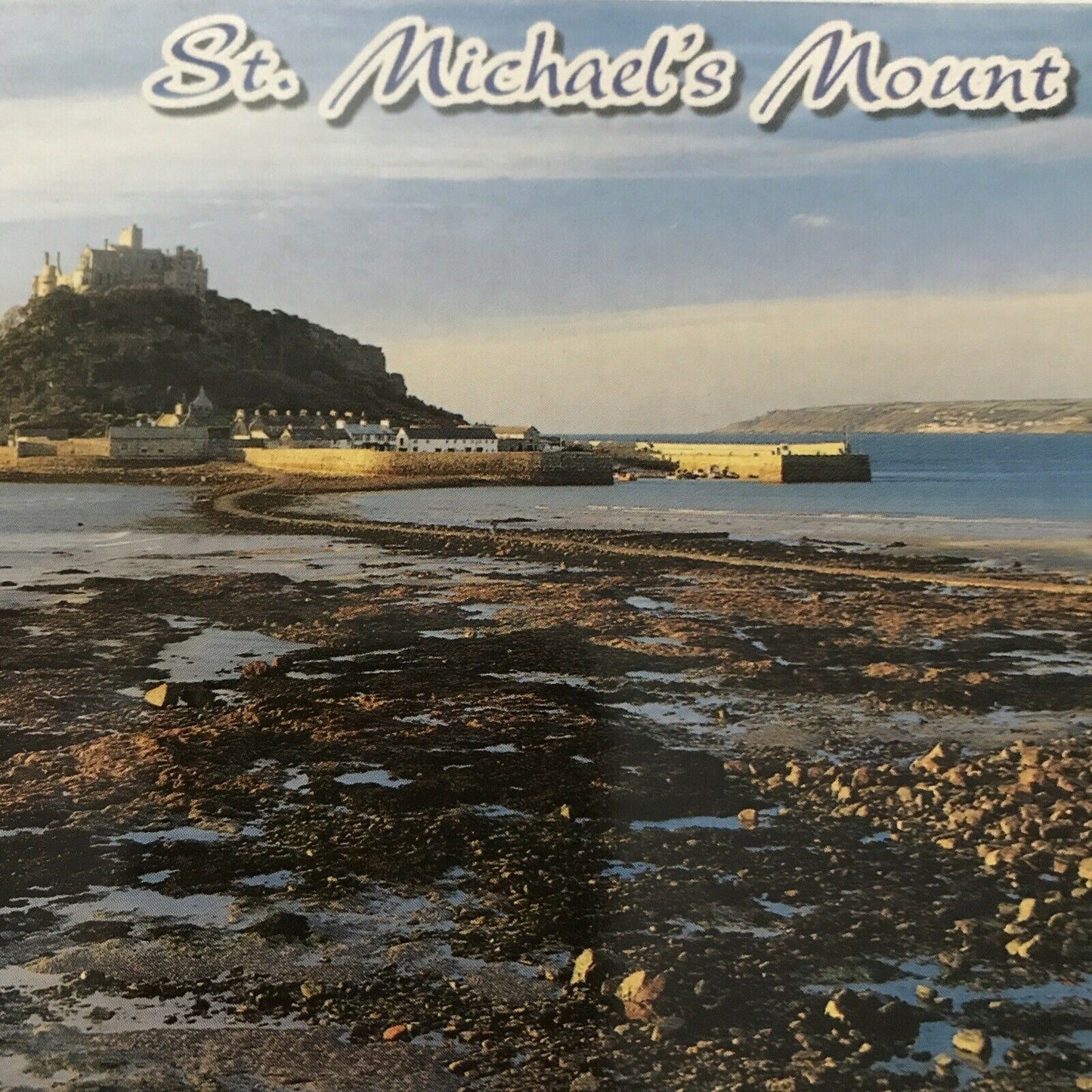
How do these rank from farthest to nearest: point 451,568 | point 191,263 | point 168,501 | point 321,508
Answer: point 191,263 < point 168,501 < point 321,508 < point 451,568

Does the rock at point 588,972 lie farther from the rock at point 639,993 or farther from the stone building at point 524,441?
the stone building at point 524,441

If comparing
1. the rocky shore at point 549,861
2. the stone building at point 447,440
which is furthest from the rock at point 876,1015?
the stone building at point 447,440

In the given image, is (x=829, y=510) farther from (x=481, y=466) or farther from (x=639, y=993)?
(x=639, y=993)

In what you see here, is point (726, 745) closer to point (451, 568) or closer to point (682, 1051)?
point (682, 1051)

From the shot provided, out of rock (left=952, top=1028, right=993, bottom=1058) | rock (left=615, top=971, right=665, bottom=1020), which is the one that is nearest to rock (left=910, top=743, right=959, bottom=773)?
rock (left=952, top=1028, right=993, bottom=1058)

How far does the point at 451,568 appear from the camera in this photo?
20.8 m

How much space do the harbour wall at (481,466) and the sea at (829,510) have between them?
1435 mm

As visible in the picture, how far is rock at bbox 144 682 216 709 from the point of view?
10.6m

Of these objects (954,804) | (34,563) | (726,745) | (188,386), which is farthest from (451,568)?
(188,386)

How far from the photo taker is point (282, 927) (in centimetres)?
605

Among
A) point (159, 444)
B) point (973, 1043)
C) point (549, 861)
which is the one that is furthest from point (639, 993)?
point (159, 444)

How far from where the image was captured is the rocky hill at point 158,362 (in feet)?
284

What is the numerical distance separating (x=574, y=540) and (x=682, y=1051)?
20.4 m

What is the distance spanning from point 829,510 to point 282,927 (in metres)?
34.7
